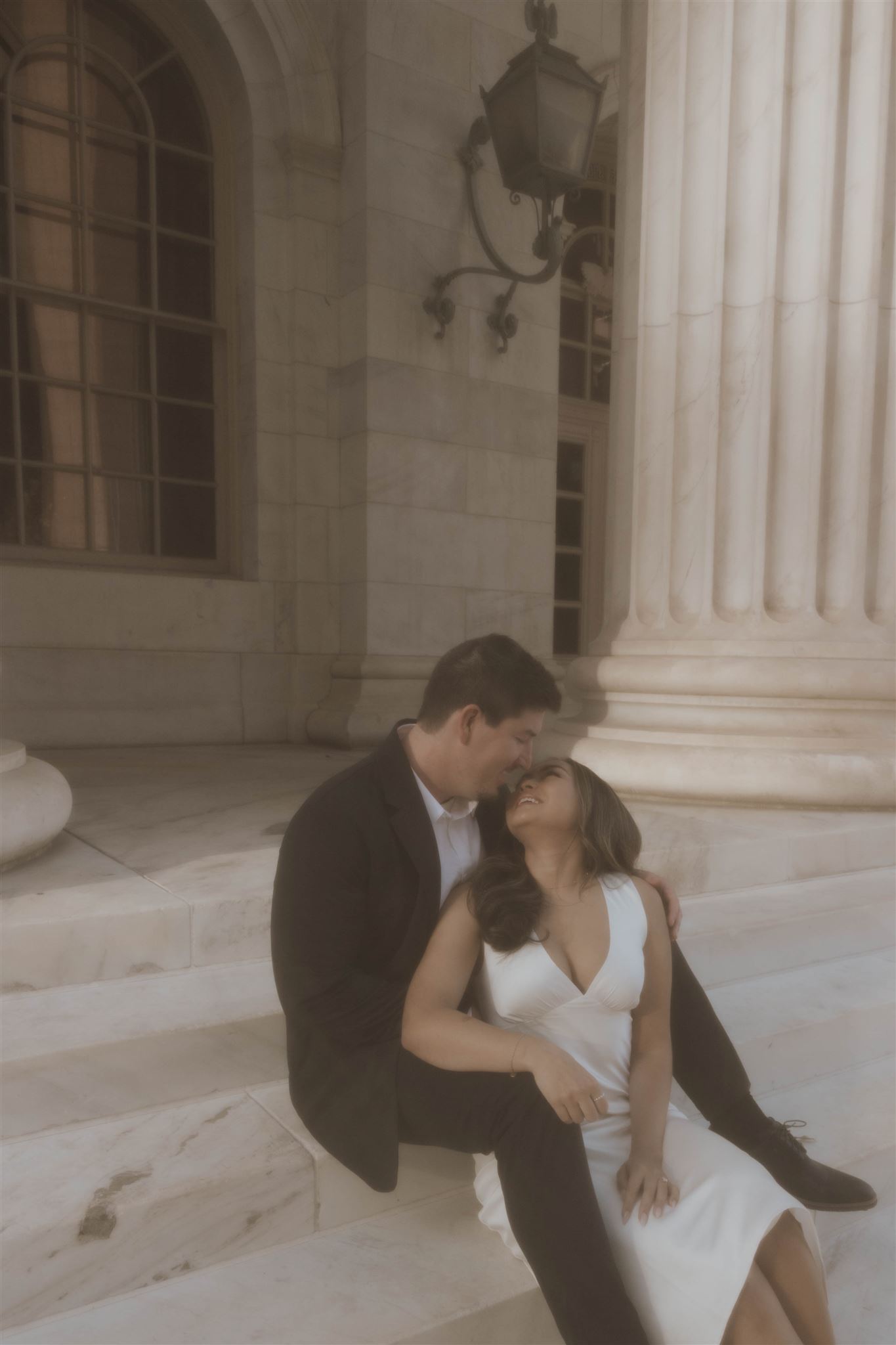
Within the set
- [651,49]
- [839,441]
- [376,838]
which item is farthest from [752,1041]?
[651,49]

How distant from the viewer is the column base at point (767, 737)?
453 centimetres

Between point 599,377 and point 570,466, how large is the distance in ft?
3.87

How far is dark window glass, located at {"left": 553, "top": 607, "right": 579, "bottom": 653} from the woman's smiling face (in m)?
7.49

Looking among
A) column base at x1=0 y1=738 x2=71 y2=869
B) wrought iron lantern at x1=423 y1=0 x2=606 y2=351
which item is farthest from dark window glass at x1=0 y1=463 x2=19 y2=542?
wrought iron lantern at x1=423 y1=0 x2=606 y2=351

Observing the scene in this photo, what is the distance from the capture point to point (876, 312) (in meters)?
4.67

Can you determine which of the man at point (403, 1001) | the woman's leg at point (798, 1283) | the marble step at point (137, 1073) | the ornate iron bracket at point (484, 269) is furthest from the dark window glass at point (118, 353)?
the woman's leg at point (798, 1283)

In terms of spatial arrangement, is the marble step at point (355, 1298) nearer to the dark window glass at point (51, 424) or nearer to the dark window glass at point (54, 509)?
the dark window glass at point (54, 509)

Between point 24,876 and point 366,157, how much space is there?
6.27 m

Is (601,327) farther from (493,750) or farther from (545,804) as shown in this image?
(545,804)

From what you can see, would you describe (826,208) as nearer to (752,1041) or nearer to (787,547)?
(787,547)

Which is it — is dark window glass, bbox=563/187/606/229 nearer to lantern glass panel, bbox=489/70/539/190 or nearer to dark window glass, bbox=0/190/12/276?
lantern glass panel, bbox=489/70/539/190

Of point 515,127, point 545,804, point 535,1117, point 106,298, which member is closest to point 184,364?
point 106,298

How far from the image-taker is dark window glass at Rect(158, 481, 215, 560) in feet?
24.0

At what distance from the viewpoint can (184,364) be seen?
7.36 m
